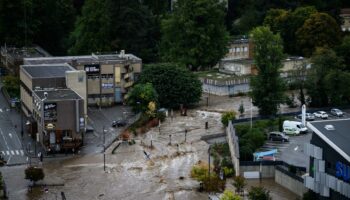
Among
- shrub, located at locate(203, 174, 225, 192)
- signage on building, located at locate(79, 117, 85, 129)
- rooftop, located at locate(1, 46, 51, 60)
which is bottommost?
A: shrub, located at locate(203, 174, 225, 192)

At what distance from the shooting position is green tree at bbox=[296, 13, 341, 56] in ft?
234

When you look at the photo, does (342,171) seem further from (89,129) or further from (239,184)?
(89,129)

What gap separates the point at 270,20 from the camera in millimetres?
78312

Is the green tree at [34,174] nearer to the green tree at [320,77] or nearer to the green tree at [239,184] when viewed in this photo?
the green tree at [239,184]

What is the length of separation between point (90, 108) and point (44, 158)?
498 inches

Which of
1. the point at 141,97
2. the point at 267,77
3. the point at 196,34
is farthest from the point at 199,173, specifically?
the point at 196,34

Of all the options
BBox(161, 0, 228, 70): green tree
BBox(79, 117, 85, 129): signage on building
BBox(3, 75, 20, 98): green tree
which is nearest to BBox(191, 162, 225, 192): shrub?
BBox(79, 117, 85, 129): signage on building

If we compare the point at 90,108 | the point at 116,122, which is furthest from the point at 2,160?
the point at 90,108

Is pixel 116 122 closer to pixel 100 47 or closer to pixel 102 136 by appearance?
pixel 102 136

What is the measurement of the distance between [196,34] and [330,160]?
33.7m

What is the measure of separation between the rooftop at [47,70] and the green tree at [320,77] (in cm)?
1705

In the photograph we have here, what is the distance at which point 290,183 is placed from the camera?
4041 cm

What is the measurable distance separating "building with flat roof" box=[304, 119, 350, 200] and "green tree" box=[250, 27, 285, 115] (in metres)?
15.3

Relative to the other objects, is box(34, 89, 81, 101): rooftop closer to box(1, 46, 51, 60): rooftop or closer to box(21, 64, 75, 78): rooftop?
box(21, 64, 75, 78): rooftop
